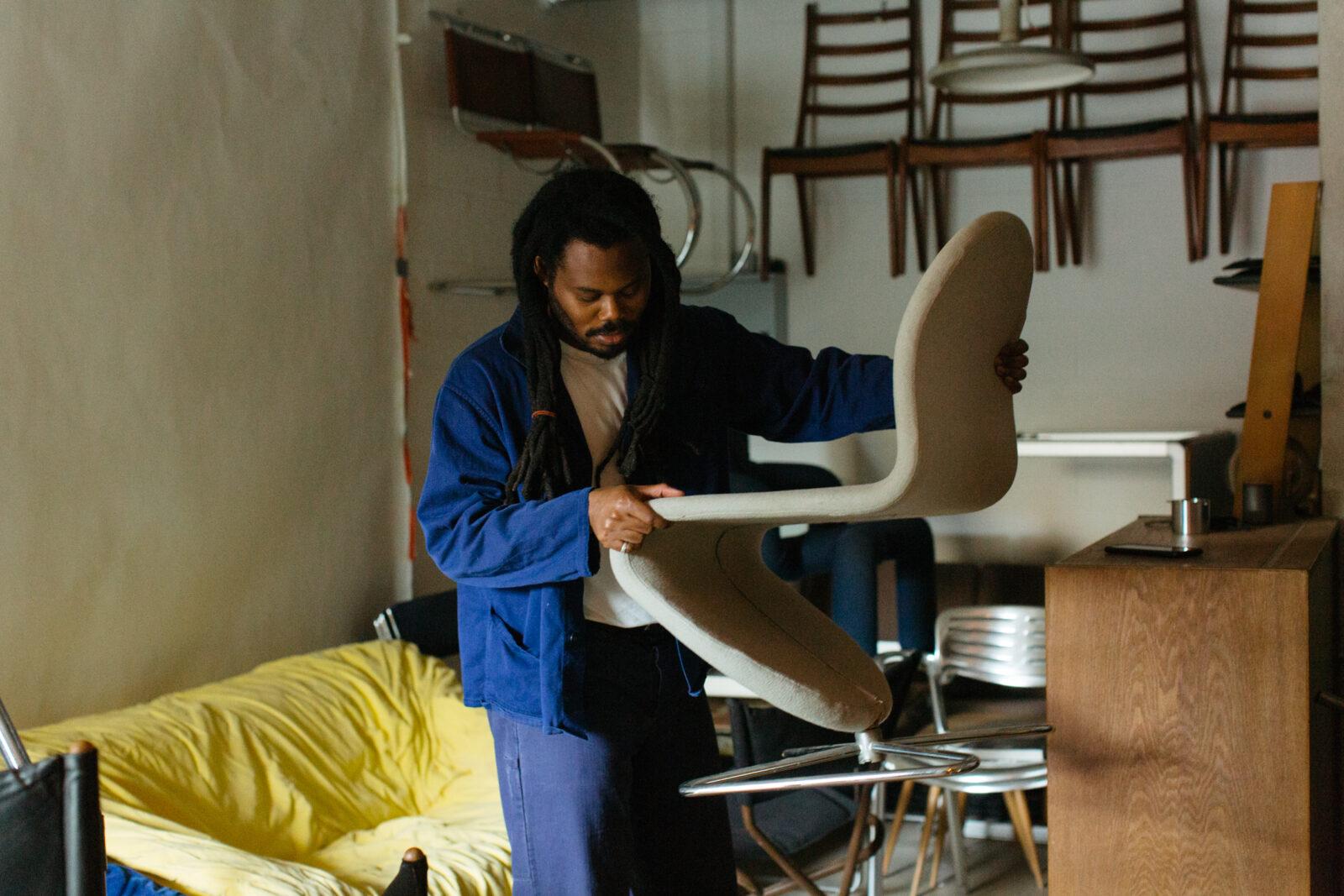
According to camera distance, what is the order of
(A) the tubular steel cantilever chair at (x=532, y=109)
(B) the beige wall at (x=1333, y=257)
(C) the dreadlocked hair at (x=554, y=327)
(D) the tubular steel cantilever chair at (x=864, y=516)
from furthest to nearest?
(A) the tubular steel cantilever chair at (x=532, y=109), (B) the beige wall at (x=1333, y=257), (C) the dreadlocked hair at (x=554, y=327), (D) the tubular steel cantilever chair at (x=864, y=516)

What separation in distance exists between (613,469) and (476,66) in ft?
9.31

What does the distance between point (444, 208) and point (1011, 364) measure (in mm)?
3033

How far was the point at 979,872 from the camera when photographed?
3.59 meters

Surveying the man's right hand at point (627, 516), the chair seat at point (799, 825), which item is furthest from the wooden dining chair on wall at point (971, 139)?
the man's right hand at point (627, 516)

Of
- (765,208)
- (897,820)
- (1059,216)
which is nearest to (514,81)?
(765,208)

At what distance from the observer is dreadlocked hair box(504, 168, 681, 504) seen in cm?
158

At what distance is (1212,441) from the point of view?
454cm

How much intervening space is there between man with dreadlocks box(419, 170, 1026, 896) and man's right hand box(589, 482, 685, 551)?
0.37ft

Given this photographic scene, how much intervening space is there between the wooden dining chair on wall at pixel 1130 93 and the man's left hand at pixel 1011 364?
3.61 m

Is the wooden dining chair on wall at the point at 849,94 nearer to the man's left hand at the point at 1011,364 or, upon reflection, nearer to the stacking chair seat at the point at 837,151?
the stacking chair seat at the point at 837,151

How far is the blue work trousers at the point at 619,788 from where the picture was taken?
1604mm

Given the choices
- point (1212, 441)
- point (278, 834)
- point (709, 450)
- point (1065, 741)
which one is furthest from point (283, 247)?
point (1212, 441)

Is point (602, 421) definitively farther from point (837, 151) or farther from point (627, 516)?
point (837, 151)

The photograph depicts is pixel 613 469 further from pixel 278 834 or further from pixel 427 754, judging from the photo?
pixel 427 754
